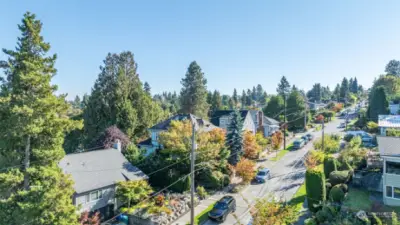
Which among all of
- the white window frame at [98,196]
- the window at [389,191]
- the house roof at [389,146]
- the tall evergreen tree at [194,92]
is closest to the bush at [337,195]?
the window at [389,191]

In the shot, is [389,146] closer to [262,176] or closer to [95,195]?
[262,176]

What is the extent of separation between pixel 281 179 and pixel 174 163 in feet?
44.6

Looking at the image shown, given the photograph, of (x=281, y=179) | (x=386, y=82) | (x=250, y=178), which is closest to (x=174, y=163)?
(x=250, y=178)

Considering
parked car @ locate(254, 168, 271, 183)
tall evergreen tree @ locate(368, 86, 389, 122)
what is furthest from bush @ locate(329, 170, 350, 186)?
tall evergreen tree @ locate(368, 86, 389, 122)

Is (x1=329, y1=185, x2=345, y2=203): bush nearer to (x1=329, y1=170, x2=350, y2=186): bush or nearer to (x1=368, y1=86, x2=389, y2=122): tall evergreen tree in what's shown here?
(x1=329, y1=170, x2=350, y2=186): bush

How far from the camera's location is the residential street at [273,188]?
79.4ft

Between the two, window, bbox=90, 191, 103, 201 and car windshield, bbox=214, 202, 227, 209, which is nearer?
car windshield, bbox=214, 202, 227, 209

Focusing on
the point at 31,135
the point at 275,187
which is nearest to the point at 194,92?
the point at 275,187

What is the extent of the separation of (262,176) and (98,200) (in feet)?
62.6

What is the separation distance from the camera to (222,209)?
23.3 m

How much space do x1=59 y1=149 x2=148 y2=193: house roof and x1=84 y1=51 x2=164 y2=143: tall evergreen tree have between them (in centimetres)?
1551

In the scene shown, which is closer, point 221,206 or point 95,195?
point 221,206

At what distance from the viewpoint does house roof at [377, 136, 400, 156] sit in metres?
20.1

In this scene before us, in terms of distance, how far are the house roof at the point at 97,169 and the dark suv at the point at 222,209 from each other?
30.0 ft
